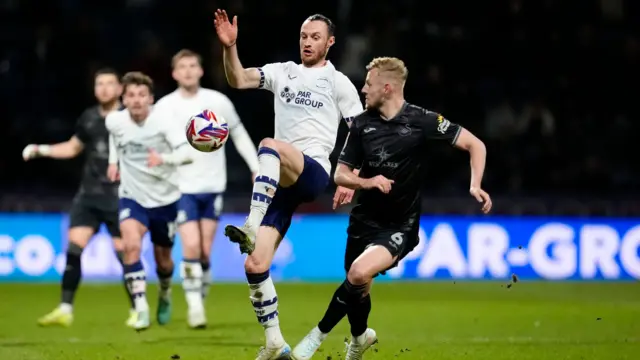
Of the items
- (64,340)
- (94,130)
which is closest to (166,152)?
(94,130)

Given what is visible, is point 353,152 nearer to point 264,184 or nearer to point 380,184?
point 380,184

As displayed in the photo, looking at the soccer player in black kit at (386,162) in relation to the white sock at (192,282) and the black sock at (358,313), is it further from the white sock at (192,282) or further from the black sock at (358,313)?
the white sock at (192,282)

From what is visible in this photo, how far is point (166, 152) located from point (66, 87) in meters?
7.54

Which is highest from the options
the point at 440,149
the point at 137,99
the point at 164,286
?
the point at 137,99

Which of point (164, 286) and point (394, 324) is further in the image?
point (394, 324)

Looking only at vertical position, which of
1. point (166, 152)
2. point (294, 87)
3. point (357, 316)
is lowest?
point (357, 316)

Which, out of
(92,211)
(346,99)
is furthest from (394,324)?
(346,99)

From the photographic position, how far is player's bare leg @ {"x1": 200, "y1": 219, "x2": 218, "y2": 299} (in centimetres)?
1200

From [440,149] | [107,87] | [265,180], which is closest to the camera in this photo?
[265,180]

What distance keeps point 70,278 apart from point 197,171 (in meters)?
1.60

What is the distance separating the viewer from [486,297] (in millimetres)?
15203

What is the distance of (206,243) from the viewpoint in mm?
12109

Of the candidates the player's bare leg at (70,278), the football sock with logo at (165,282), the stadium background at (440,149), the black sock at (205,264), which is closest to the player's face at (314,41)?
the football sock with logo at (165,282)

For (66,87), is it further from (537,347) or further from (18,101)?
(537,347)
